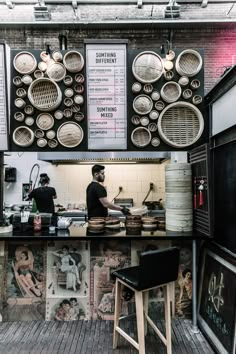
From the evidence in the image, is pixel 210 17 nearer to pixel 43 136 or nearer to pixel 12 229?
pixel 43 136

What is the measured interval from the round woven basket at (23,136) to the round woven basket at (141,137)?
107cm

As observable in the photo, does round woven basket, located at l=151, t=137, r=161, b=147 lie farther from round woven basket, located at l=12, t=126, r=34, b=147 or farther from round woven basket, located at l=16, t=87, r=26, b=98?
round woven basket, located at l=16, t=87, r=26, b=98

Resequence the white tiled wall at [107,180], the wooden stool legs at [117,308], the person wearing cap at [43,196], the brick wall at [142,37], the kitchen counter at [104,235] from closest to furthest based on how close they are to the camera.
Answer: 1. the wooden stool legs at [117,308]
2. the kitchen counter at [104,235]
3. the person wearing cap at [43,196]
4. the brick wall at [142,37]
5. the white tiled wall at [107,180]

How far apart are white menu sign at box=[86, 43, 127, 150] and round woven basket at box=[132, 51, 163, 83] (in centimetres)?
14

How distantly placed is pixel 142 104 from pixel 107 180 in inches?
117

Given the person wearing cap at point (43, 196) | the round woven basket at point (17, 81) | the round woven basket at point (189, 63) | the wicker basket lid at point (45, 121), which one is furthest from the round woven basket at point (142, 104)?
the person wearing cap at point (43, 196)

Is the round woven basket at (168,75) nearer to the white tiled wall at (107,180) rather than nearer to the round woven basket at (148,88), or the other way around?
the round woven basket at (148,88)

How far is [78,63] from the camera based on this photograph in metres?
3.11

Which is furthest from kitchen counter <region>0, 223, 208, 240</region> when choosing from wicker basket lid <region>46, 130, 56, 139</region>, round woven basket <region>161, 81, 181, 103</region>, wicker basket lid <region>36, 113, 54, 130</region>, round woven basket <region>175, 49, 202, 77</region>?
round woven basket <region>175, 49, 202, 77</region>

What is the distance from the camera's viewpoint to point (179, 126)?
3111 mm

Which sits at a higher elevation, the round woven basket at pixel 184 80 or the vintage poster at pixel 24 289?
the round woven basket at pixel 184 80

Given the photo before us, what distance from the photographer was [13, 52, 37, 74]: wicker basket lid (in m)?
3.09

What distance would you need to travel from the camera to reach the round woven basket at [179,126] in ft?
10.2

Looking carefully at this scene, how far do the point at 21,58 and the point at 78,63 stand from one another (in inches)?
23.4
